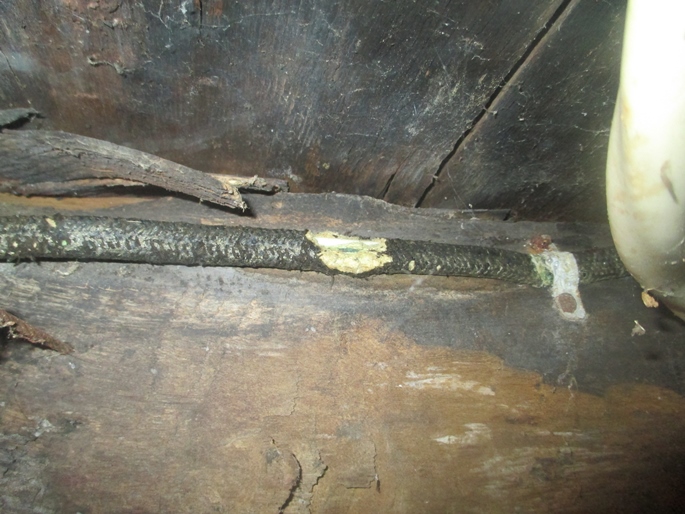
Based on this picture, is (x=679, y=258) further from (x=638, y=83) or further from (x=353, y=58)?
(x=353, y=58)

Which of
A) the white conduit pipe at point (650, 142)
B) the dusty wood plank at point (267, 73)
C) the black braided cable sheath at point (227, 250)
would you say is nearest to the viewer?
the white conduit pipe at point (650, 142)

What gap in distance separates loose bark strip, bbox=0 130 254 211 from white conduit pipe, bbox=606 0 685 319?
655 millimetres

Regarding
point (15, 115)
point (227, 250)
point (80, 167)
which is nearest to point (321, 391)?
point (227, 250)

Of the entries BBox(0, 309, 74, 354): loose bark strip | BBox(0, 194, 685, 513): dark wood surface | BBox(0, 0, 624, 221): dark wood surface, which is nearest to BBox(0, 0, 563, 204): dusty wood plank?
BBox(0, 0, 624, 221): dark wood surface

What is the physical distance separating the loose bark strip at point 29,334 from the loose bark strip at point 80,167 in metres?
0.27

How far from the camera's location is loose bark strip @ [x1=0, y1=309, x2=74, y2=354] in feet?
2.26

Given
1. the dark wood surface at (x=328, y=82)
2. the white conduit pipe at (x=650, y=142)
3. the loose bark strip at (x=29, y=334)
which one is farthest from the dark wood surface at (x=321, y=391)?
the white conduit pipe at (x=650, y=142)

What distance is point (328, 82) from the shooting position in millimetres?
773

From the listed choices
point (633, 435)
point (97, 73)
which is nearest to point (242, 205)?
point (97, 73)

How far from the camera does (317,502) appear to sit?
0.75m

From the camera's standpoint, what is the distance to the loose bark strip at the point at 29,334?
69 cm

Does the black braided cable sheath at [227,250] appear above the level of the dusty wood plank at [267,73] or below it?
below

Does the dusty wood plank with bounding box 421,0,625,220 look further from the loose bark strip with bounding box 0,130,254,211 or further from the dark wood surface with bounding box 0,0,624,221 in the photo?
the loose bark strip with bounding box 0,130,254,211

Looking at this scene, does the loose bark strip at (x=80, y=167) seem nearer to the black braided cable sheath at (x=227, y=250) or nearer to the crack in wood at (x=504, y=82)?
the black braided cable sheath at (x=227, y=250)
